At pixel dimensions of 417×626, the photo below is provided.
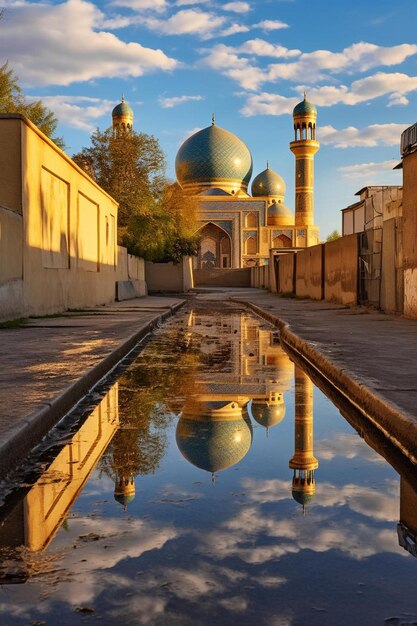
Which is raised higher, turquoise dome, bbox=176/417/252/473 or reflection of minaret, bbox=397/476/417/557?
turquoise dome, bbox=176/417/252/473

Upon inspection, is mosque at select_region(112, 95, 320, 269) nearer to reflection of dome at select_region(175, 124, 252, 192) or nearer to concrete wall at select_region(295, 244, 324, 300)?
reflection of dome at select_region(175, 124, 252, 192)

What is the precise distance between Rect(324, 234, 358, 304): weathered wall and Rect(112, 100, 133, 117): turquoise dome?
136 feet

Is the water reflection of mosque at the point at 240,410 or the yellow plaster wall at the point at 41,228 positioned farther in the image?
the yellow plaster wall at the point at 41,228

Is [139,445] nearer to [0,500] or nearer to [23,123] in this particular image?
[0,500]

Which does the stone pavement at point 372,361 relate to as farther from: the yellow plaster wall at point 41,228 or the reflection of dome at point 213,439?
the yellow plaster wall at point 41,228

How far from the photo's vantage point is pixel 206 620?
1944 millimetres

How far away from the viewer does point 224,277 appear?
58875mm

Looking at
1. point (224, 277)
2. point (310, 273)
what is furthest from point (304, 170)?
point (310, 273)

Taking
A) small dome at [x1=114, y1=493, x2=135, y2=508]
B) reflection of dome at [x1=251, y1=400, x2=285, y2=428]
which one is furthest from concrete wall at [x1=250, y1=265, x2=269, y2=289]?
small dome at [x1=114, y1=493, x2=135, y2=508]

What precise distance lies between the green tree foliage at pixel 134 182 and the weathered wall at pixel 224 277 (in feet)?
76.2

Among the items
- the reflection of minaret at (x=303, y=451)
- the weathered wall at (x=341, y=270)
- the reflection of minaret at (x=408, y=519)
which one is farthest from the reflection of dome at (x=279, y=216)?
the reflection of minaret at (x=408, y=519)

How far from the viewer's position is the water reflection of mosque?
3.79 m

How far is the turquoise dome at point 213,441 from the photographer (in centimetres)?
376

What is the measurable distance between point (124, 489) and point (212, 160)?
6332 centimetres
